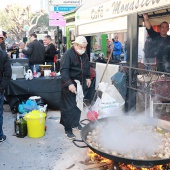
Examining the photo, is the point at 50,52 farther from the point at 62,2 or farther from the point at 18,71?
the point at 18,71

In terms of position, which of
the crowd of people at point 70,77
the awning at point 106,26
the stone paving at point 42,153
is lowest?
the stone paving at point 42,153

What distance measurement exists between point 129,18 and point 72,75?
1.78m

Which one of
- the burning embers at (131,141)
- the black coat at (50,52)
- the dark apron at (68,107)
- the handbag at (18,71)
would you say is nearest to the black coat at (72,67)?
the dark apron at (68,107)

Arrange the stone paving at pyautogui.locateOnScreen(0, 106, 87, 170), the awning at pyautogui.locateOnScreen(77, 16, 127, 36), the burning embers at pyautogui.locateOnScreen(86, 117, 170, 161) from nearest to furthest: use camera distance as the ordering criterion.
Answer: the burning embers at pyautogui.locateOnScreen(86, 117, 170, 161) → the stone paving at pyautogui.locateOnScreen(0, 106, 87, 170) → the awning at pyautogui.locateOnScreen(77, 16, 127, 36)

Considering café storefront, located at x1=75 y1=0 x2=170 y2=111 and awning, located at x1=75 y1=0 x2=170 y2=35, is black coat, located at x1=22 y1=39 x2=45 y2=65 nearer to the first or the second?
awning, located at x1=75 y1=0 x2=170 y2=35

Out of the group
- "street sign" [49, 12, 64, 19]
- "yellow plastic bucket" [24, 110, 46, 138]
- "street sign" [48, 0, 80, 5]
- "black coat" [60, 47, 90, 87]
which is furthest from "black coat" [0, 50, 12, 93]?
"street sign" [48, 0, 80, 5]

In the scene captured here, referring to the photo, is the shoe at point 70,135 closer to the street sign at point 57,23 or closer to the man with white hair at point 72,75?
the man with white hair at point 72,75

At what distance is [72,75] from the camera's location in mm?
4742

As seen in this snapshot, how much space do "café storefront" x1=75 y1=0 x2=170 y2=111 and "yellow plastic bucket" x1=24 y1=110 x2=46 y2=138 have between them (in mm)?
1966

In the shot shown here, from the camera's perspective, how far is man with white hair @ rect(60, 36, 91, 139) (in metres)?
4.54

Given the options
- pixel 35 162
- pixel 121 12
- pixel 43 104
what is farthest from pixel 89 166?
pixel 121 12

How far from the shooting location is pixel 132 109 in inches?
218

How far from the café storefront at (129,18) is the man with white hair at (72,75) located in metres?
1.15

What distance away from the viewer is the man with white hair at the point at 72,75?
179 inches
